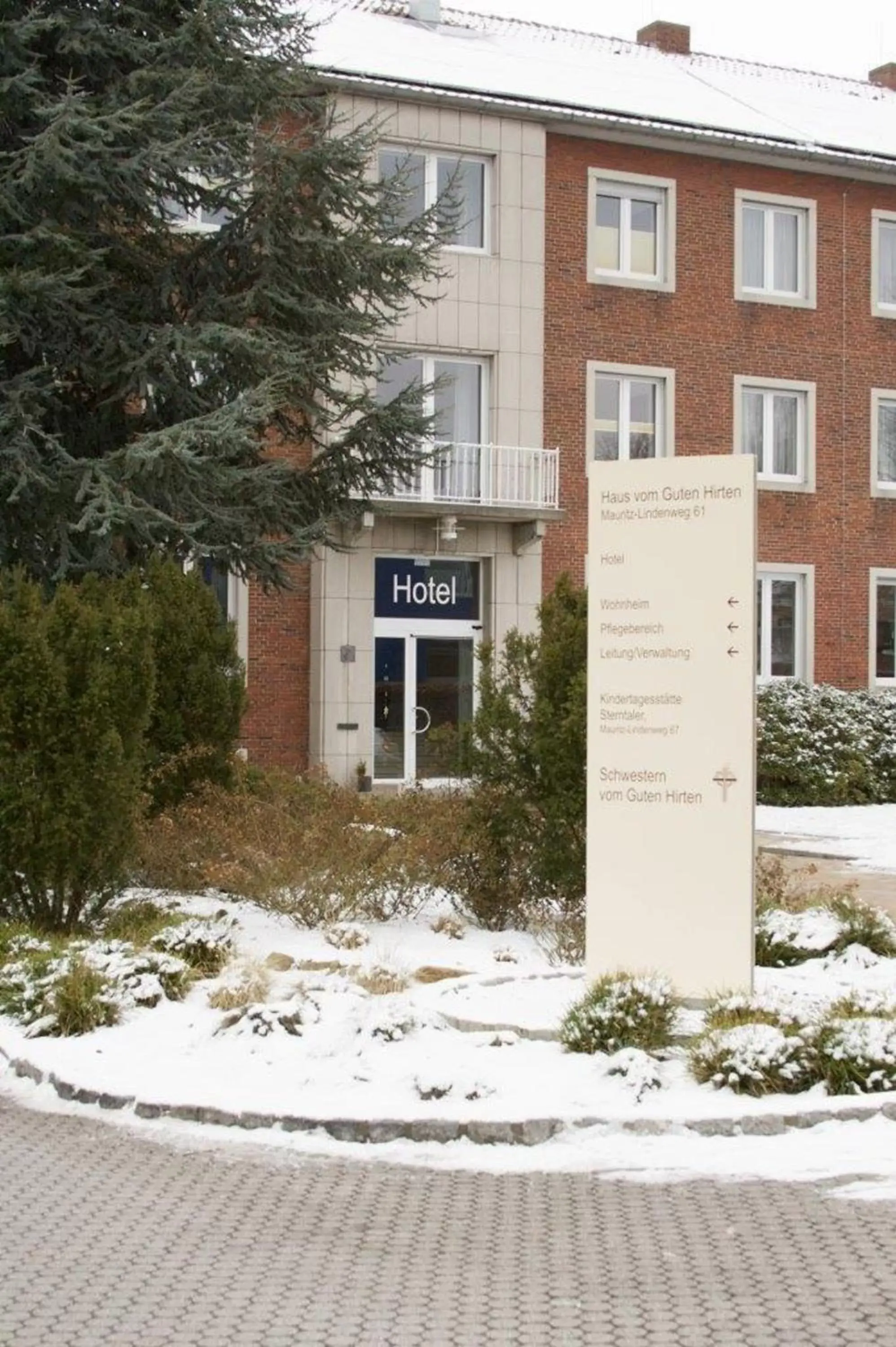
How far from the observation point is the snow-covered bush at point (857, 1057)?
7.60m

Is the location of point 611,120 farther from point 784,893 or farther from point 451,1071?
point 451,1071

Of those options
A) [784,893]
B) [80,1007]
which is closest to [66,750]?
[80,1007]

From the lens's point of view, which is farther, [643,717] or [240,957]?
[240,957]

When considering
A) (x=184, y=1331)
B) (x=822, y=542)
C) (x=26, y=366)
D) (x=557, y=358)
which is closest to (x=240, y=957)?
(x=184, y=1331)

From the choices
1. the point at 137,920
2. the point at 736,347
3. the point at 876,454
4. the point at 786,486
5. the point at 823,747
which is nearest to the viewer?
the point at 137,920

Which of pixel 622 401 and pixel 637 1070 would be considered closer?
pixel 637 1070

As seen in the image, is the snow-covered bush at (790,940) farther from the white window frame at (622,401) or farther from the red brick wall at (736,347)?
the white window frame at (622,401)

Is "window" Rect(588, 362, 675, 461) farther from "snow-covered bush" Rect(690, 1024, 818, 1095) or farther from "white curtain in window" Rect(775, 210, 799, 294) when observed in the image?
"snow-covered bush" Rect(690, 1024, 818, 1095)

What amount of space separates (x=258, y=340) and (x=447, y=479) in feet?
34.9

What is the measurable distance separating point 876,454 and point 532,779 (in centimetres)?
2073

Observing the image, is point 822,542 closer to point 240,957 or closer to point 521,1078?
point 240,957

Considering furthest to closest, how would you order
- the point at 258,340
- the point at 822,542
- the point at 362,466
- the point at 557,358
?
1. the point at 822,542
2. the point at 557,358
3. the point at 362,466
4. the point at 258,340

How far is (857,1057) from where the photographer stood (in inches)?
302

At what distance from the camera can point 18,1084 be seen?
27.6 ft
